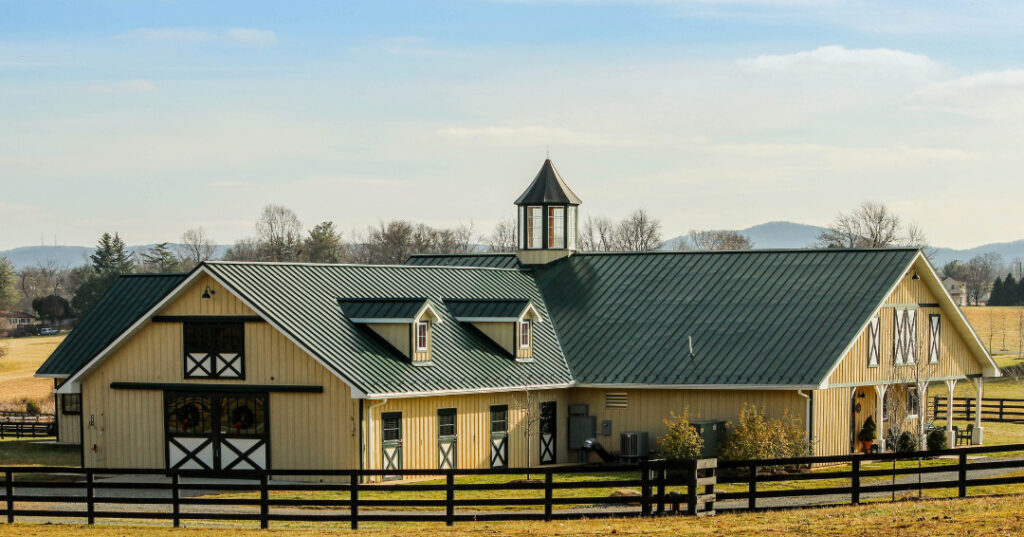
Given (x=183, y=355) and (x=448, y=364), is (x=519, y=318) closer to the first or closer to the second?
(x=448, y=364)

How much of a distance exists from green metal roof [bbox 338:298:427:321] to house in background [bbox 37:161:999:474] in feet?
0.22

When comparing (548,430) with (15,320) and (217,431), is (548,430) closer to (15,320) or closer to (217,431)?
(217,431)

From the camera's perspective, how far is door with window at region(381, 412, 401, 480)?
3262 centimetres

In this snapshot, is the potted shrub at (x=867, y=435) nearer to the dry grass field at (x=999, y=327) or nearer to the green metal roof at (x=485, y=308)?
the green metal roof at (x=485, y=308)

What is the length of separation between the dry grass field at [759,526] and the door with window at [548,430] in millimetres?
13219

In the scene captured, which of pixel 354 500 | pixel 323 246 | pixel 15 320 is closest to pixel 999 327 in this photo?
pixel 323 246

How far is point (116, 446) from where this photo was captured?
34969 millimetres

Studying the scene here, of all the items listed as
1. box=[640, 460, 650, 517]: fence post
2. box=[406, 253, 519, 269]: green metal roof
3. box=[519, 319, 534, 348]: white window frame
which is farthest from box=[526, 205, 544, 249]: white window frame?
box=[640, 460, 650, 517]: fence post

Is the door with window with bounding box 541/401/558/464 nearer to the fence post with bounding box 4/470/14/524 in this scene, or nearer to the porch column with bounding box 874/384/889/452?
the porch column with bounding box 874/384/889/452

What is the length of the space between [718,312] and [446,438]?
9.45 m

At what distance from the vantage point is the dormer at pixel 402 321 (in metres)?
34.2

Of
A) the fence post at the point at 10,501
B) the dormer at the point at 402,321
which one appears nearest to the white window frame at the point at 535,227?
the dormer at the point at 402,321

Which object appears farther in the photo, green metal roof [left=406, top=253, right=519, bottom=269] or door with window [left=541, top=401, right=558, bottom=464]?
green metal roof [left=406, top=253, right=519, bottom=269]

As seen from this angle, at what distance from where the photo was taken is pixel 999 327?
9956 cm
